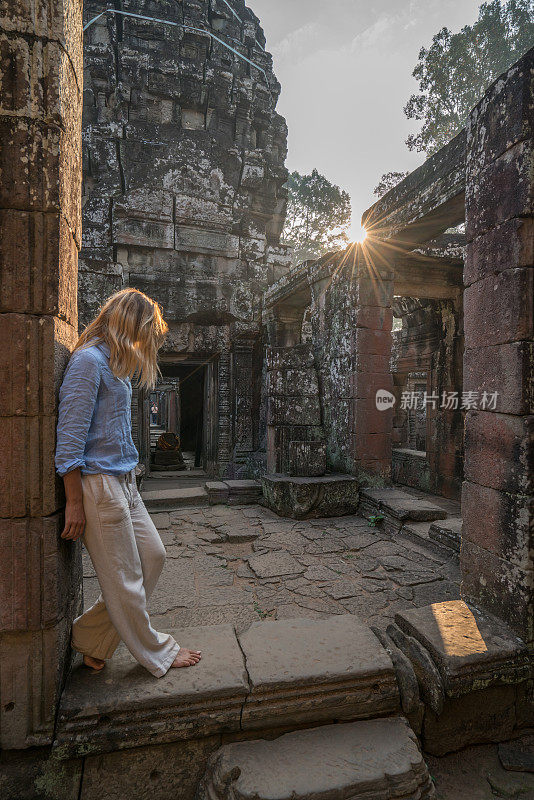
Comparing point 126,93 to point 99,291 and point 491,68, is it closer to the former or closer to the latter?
point 99,291

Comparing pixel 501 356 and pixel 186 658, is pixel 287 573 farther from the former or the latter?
pixel 501 356

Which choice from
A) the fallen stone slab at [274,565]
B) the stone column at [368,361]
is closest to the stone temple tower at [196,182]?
the stone column at [368,361]

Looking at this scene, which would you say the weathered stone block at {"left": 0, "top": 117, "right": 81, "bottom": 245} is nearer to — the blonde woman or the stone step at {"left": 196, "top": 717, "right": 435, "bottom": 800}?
the blonde woman

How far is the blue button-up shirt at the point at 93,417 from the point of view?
1.61m

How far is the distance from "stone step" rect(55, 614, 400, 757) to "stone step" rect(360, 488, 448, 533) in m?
2.80

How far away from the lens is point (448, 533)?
3.99 m

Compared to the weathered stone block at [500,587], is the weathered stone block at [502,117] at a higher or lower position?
higher

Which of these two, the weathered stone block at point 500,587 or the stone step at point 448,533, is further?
the stone step at point 448,533

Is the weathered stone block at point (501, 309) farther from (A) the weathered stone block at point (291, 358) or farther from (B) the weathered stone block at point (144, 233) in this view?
(B) the weathered stone block at point (144, 233)

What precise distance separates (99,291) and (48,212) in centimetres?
544

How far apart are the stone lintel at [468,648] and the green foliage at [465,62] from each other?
15574mm

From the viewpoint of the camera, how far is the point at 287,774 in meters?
1.55

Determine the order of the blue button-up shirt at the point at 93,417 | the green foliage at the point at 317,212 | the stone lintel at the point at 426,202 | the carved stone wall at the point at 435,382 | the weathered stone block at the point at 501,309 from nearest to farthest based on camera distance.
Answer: the blue button-up shirt at the point at 93,417, the weathered stone block at the point at 501,309, the stone lintel at the point at 426,202, the carved stone wall at the point at 435,382, the green foliage at the point at 317,212

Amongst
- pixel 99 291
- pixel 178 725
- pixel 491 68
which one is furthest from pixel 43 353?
pixel 491 68
